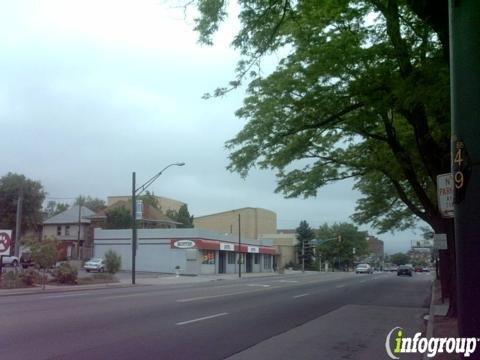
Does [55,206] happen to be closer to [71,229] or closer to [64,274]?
[71,229]

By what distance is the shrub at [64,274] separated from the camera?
112 ft

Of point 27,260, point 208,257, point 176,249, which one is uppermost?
point 176,249

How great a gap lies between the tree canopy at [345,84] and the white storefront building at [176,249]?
36411 mm

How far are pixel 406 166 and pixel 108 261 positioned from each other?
93.8 feet

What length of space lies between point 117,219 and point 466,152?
79.6m

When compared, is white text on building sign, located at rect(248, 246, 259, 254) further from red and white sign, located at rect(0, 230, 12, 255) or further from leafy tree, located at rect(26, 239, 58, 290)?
red and white sign, located at rect(0, 230, 12, 255)

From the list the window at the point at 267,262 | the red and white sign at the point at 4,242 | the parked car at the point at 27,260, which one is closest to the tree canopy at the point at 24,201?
the parked car at the point at 27,260

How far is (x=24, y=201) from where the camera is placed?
2830 inches

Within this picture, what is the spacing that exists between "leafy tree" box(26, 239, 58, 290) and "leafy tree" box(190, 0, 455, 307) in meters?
17.1

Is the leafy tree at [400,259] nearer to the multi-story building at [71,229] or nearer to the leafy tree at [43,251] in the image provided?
the multi-story building at [71,229]

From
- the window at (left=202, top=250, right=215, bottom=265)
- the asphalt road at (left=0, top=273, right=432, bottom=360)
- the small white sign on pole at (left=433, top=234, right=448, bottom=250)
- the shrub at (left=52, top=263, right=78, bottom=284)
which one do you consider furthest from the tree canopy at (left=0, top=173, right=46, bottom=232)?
the small white sign on pole at (left=433, top=234, right=448, bottom=250)

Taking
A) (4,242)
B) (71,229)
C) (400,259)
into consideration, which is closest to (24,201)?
(71,229)

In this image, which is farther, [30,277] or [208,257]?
[208,257]

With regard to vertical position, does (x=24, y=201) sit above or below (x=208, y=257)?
above
